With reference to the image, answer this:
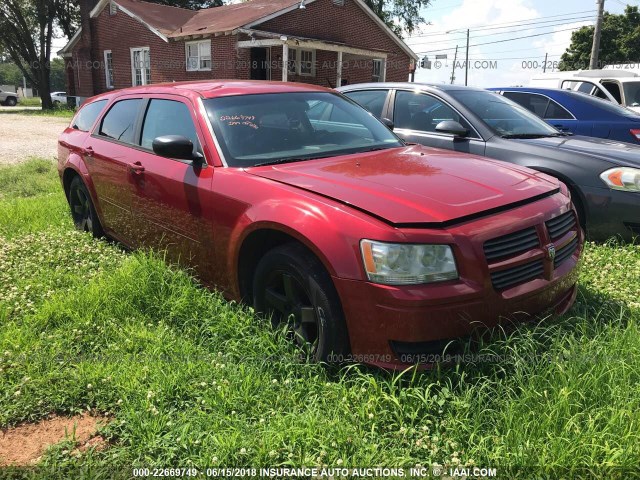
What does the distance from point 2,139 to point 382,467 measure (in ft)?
59.1

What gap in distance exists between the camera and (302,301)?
2850mm

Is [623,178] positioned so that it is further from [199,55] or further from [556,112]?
[199,55]

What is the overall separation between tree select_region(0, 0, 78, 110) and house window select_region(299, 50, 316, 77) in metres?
19.3

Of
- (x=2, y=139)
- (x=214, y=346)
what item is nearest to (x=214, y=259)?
(x=214, y=346)

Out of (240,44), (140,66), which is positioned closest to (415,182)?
(240,44)

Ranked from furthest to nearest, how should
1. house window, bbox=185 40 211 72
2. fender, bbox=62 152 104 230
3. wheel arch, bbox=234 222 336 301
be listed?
house window, bbox=185 40 211 72 < fender, bbox=62 152 104 230 < wheel arch, bbox=234 222 336 301

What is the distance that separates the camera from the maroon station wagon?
241 centimetres

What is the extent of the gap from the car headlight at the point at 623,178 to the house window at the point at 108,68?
30.5m

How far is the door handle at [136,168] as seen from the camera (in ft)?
13.0

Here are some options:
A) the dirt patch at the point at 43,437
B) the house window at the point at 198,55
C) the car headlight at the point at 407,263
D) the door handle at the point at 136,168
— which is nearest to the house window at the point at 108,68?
the house window at the point at 198,55

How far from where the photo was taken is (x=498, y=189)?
287 centimetres

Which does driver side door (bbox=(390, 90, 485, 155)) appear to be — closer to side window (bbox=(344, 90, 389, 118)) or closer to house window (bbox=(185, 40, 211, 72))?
side window (bbox=(344, 90, 389, 118))

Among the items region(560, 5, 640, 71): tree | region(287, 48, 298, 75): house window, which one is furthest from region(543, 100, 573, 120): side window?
region(560, 5, 640, 71): tree

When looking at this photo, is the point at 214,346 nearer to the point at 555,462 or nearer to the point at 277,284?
the point at 277,284
